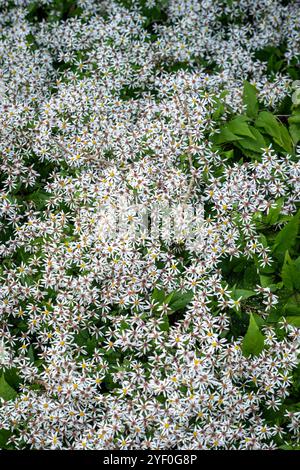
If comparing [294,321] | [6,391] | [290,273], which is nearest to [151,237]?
[290,273]

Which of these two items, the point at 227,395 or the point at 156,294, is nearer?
the point at 227,395

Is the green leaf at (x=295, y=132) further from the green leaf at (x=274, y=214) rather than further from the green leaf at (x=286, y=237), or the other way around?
the green leaf at (x=286, y=237)

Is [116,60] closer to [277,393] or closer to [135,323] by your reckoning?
[135,323]

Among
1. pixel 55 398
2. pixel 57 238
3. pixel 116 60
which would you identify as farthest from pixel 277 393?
pixel 116 60

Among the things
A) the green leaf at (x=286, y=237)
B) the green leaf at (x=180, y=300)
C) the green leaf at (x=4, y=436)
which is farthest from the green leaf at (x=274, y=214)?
the green leaf at (x=4, y=436)

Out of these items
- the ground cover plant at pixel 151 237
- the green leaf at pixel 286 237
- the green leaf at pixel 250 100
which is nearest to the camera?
the ground cover plant at pixel 151 237

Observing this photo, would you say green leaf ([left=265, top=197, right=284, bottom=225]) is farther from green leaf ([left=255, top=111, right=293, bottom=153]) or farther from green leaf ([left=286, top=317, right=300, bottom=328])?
green leaf ([left=286, top=317, right=300, bottom=328])
